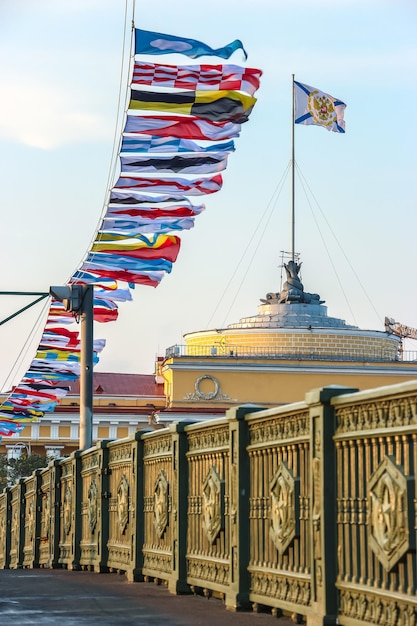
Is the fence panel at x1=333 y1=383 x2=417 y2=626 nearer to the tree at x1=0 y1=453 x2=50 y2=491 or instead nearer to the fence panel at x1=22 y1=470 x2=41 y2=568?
the fence panel at x1=22 y1=470 x2=41 y2=568

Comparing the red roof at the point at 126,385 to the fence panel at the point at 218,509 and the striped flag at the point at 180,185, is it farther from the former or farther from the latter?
the fence panel at the point at 218,509

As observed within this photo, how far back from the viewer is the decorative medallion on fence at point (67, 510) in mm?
16906

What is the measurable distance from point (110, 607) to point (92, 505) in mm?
5454

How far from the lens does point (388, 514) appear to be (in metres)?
7.00

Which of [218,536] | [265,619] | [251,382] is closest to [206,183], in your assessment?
[218,536]

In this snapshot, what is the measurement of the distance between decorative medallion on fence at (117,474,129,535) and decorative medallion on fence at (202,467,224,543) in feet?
9.61

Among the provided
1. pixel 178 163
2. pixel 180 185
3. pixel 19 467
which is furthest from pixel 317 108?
pixel 178 163

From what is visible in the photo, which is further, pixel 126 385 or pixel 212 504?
pixel 126 385

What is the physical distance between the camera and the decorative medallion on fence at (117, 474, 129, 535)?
523 inches

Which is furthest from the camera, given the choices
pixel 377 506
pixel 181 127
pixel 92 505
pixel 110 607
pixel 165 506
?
pixel 181 127

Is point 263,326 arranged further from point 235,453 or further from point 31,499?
point 235,453

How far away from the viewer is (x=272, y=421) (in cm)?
905

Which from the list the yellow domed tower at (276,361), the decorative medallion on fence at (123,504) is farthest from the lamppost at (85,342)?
the yellow domed tower at (276,361)

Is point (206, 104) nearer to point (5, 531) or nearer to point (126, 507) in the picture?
point (5, 531)
